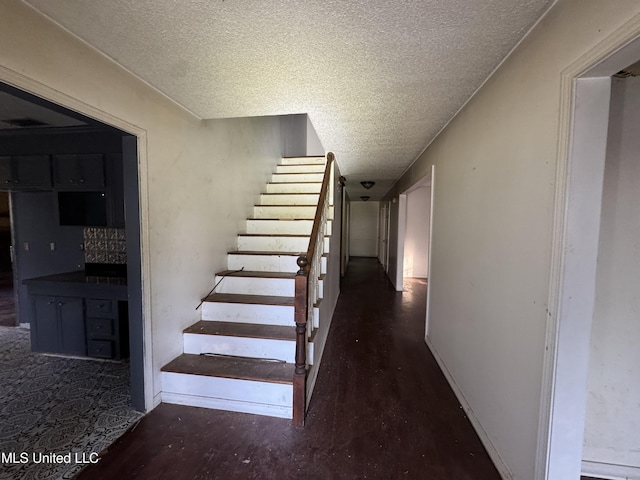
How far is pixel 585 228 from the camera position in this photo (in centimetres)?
107

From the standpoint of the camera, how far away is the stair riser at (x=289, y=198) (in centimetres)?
400

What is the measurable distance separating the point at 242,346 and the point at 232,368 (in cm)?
20

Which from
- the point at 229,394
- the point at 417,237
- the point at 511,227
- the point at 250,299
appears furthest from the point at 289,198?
the point at 417,237

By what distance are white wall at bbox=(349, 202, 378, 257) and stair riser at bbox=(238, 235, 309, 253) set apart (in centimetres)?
791

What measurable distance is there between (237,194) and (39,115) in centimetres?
197

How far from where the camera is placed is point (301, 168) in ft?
15.9

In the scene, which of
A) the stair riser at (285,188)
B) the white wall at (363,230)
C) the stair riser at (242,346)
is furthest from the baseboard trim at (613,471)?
the white wall at (363,230)

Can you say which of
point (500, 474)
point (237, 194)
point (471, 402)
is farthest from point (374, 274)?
point (500, 474)

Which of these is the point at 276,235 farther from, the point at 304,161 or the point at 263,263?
the point at 304,161

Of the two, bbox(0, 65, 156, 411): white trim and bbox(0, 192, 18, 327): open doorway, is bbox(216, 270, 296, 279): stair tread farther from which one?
bbox(0, 192, 18, 327): open doorway

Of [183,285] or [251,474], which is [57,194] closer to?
[183,285]

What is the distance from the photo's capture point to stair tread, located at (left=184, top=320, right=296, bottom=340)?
228 centimetres

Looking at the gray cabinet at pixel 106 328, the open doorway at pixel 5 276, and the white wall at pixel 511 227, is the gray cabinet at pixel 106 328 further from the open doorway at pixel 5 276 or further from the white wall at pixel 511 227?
the white wall at pixel 511 227

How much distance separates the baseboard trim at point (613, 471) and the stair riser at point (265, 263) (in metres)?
2.31
